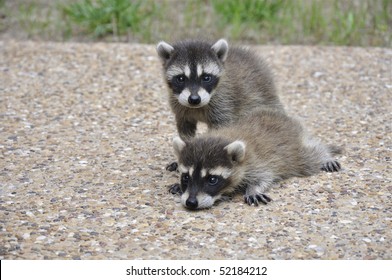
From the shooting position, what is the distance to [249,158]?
A: 5949 millimetres

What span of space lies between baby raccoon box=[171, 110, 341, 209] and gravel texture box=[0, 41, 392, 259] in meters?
0.14

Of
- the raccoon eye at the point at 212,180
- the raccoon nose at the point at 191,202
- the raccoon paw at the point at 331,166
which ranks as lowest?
the raccoon nose at the point at 191,202

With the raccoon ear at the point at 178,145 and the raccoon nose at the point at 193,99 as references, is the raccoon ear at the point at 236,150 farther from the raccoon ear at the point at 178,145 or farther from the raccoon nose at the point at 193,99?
the raccoon nose at the point at 193,99

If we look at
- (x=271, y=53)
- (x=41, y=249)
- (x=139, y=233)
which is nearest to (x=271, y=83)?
(x=271, y=53)

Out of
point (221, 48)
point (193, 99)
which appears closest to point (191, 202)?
point (193, 99)

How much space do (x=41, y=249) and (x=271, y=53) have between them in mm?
5780

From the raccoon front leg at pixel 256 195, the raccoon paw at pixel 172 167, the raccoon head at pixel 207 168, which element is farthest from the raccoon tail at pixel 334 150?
the raccoon paw at pixel 172 167

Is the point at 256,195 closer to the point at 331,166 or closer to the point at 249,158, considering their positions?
the point at 249,158

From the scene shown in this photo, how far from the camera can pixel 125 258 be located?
467 centimetres

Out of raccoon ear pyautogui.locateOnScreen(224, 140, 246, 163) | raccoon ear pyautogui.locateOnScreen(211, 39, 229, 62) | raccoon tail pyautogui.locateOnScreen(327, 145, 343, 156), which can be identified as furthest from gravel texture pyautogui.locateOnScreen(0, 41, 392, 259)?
raccoon ear pyautogui.locateOnScreen(211, 39, 229, 62)

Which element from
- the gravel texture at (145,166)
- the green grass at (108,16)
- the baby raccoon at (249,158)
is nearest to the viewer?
the gravel texture at (145,166)

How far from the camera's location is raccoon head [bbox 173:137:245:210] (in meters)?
5.46

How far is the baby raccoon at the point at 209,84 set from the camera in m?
6.47

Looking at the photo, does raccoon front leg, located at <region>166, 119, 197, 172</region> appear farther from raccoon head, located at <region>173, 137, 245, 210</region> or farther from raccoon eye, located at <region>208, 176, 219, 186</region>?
raccoon eye, located at <region>208, 176, 219, 186</region>
